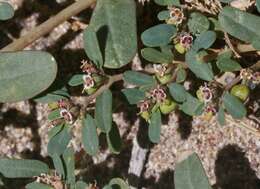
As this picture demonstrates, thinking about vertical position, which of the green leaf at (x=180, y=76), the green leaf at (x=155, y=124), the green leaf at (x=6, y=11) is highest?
the green leaf at (x=6, y=11)

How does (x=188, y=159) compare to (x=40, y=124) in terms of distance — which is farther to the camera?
(x=40, y=124)

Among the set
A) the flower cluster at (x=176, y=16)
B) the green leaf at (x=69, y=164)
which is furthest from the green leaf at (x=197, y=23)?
the green leaf at (x=69, y=164)

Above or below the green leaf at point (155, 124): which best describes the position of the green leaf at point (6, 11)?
above

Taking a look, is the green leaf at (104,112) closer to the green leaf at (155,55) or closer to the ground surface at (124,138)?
the green leaf at (155,55)

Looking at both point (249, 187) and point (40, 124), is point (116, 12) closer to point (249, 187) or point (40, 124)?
point (40, 124)

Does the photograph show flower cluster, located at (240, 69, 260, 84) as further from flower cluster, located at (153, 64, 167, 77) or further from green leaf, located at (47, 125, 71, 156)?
green leaf, located at (47, 125, 71, 156)

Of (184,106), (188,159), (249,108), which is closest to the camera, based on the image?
(188,159)

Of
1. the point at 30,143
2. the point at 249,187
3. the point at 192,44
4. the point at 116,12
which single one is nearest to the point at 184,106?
the point at 192,44
